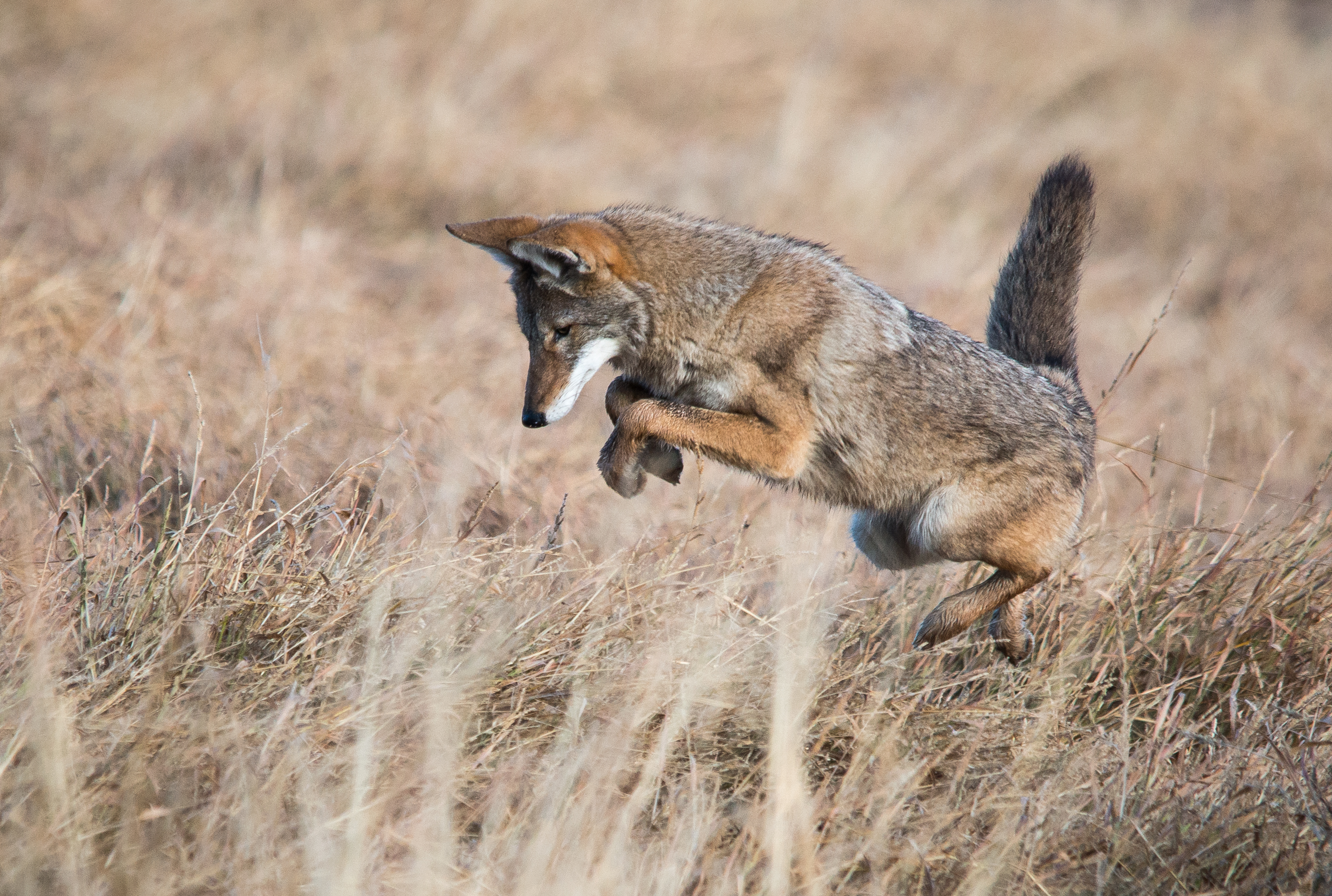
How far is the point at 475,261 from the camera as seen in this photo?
8.76 meters

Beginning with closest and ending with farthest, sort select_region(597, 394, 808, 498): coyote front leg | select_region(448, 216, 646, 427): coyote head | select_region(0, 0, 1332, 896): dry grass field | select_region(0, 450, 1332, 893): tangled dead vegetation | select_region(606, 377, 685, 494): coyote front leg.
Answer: select_region(0, 450, 1332, 893): tangled dead vegetation, select_region(0, 0, 1332, 896): dry grass field, select_region(597, 394, 808, 498): coyote front leg, select_region(448, 216, 646, 427): coyote head, select_region(606, 377, 685, 494): coyote front leg

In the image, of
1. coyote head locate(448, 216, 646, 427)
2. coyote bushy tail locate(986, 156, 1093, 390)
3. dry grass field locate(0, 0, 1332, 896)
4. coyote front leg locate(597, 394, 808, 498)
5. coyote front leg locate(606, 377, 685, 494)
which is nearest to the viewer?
dry grass field locate(0, 0, 1332, 896)

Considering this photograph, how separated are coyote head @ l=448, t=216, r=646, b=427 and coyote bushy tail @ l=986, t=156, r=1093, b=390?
1773mm

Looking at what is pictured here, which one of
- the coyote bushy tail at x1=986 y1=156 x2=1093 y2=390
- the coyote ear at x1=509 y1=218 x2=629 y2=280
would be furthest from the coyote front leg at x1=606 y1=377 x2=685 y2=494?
the coyote bushy tail at x1=986 y1=156 x2=1093 y2=390

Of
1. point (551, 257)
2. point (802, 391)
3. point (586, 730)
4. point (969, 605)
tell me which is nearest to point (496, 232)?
point (551, 257)

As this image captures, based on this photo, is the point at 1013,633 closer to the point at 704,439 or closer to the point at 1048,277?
the point at 704,439

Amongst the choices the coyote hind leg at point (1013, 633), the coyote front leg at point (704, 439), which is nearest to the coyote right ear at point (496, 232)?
the coyote front leg at point (704, 439)

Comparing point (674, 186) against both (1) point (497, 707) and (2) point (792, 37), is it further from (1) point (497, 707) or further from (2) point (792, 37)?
(1) point (497, 707)

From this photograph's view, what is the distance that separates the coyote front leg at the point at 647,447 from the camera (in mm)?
4141

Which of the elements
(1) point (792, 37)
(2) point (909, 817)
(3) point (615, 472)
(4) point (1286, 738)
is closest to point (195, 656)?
(3) point (615, 472)

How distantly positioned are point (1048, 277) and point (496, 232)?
2266mm

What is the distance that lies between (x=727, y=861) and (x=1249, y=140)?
1310cm

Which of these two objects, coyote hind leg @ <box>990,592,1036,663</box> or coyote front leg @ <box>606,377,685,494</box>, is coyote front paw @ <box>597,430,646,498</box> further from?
coyote hind leg @ <box>990,592,1036,663</box>

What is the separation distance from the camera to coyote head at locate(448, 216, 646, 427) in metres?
3.97
